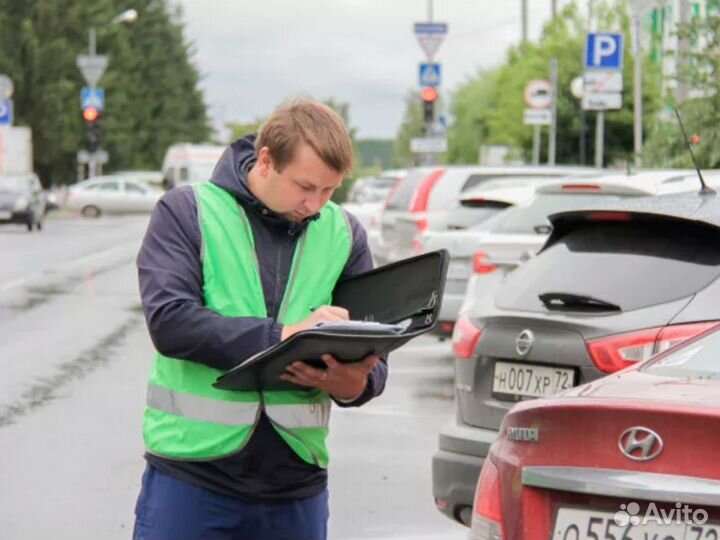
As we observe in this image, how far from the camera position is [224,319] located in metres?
4.22

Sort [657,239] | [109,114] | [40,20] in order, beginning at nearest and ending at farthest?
[657,239]
[40,20]
[109,114]

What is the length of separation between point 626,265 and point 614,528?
2.75m

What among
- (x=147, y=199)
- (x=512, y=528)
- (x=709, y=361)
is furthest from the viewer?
(x=147, y=199)

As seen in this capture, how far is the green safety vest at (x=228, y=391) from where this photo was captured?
14.0 ft

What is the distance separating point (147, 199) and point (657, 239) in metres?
59.2

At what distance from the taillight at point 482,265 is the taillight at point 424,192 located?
5.83 meters

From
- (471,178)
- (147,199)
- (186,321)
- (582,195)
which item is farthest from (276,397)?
(147,199)

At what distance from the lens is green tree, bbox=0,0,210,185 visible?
267 feet

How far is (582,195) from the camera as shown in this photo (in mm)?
12992

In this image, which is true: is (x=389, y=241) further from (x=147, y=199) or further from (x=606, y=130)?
A: (x=147, y=199)

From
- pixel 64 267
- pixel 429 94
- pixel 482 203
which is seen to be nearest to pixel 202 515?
pixel 482 203

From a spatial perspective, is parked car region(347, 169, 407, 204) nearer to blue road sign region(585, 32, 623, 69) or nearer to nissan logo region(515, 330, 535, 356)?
blue road sign region(585, 32, 623, 69)

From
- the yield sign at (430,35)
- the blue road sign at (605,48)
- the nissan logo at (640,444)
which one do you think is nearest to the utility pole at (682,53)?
the blue road sign at (605,48)

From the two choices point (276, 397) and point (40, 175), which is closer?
point (276, 397)
